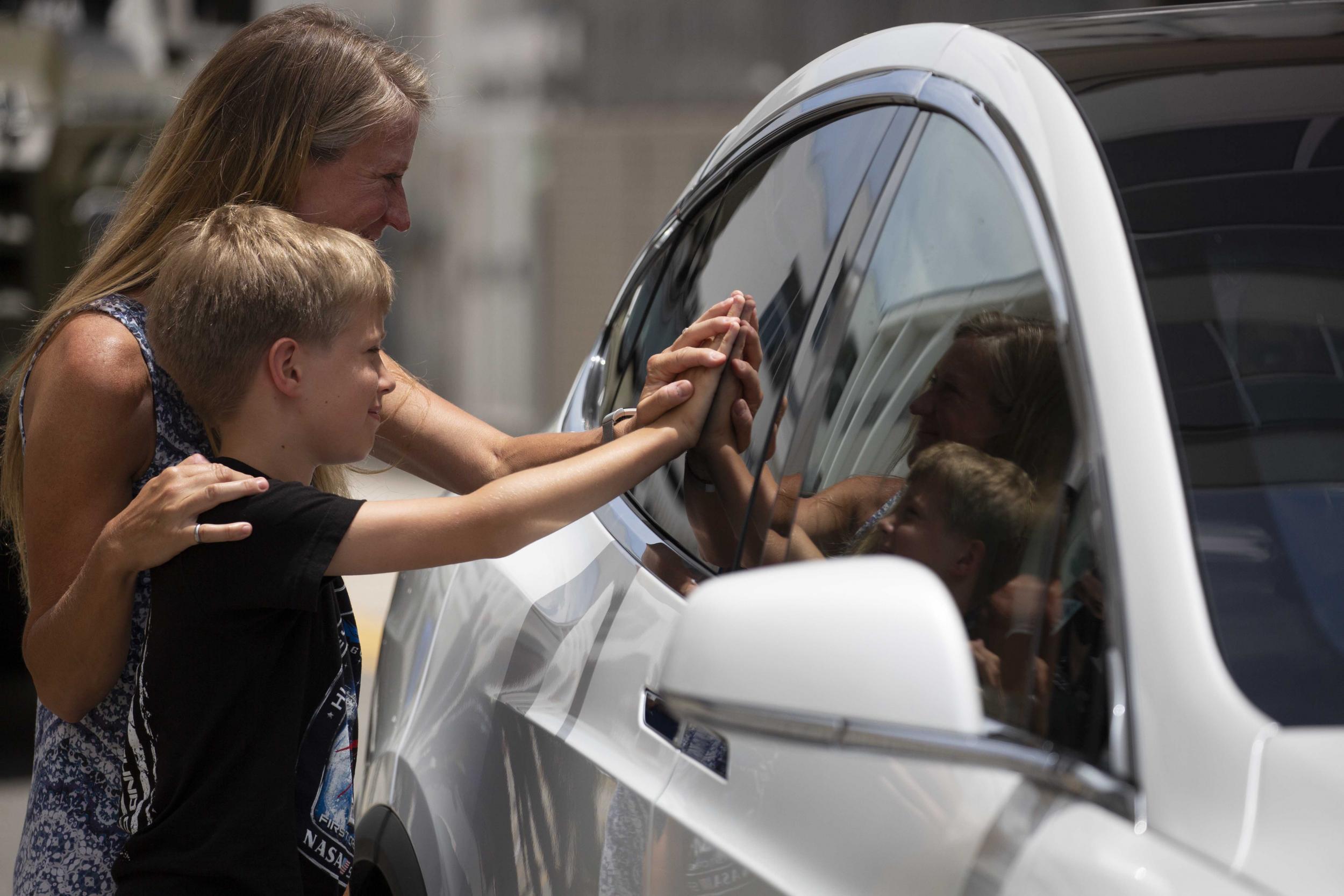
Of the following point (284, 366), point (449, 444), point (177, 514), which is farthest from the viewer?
point (449, 444)

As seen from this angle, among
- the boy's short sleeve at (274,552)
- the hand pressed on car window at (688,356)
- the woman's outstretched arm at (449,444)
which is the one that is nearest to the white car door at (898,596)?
the hand pressed on car window at (688,356)

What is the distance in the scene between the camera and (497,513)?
5.57ft

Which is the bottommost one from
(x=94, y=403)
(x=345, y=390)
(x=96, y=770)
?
(x=96, y=770)

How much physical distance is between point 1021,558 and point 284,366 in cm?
94

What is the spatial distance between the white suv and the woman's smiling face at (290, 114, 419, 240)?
1.64 ft

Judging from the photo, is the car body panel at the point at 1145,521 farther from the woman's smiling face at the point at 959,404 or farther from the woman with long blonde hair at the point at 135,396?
the woman with long blonde hair at the point at 135,396

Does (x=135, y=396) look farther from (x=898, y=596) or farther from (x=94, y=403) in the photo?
(x=898, y=596)

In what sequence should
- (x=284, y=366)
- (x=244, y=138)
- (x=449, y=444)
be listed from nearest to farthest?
(x=284, y=366), (x=244, y=138), (x=449, y=444)

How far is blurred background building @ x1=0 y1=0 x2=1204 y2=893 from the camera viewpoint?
36.0 ft

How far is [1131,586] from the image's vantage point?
1.10m

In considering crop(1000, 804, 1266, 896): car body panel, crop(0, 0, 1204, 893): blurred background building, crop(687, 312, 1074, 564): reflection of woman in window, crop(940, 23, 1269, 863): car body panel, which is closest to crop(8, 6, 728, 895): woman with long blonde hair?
crop(687, 312, 1074, 564): reflection of woman in window

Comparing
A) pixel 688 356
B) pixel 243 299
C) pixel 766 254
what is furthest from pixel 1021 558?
pixel 243 299

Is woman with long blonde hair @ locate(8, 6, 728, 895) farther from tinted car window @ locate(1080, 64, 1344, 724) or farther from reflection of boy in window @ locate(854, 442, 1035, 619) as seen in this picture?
tinted car window @ locate(1080, 64, 1344, 724)

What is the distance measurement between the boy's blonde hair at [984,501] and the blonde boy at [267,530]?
435mm
